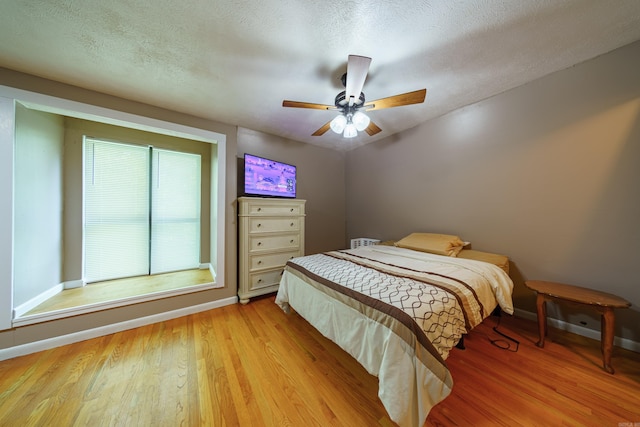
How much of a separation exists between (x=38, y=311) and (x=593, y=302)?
437cm

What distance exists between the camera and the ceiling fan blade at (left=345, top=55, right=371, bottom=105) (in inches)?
51.2

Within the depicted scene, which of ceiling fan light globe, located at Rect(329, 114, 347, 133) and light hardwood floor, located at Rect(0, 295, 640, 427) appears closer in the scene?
light hardwood floor, located at Rect(0, 295, 640, 427)

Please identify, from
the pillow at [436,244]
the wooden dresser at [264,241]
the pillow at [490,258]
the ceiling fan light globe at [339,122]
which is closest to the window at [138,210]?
the wooden dresser at [264,241]

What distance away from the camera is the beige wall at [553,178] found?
1536 mm

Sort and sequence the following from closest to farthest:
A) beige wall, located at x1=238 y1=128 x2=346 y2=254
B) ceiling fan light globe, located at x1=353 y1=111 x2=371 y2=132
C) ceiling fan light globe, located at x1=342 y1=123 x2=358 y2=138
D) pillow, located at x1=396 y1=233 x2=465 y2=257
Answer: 1. ceiling fan light globe, located at x1=353 y1=111 x2=371 y2=132
2. ceiling fan light globe, located at x1=342 y1=123 x2=358 y2=138
3. pillow, located at x1=396 y1=233 x2=465 y2=257
4. beige wall, located at x1=238 y1=128 x2=346 y2=254

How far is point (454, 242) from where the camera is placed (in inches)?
87.7

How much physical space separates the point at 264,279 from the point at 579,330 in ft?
10.3

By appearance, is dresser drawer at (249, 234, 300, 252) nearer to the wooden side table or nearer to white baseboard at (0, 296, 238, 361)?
white baseboard at (0, 296, 238, 361)

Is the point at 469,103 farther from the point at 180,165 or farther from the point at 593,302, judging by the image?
the point at 180,165

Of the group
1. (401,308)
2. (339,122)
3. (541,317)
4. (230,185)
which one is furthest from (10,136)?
(541,317)

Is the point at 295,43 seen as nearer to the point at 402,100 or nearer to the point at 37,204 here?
the point at 402,100

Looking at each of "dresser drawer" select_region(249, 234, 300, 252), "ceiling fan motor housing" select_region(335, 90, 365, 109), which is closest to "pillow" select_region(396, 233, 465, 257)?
"dresser drawer" select_region(249, 234, 300, 252)

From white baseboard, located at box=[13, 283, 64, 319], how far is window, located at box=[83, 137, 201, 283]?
26 centimetres

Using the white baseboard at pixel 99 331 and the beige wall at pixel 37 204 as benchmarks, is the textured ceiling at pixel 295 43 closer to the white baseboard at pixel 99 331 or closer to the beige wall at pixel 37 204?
the beige wall at pixel 37 204
